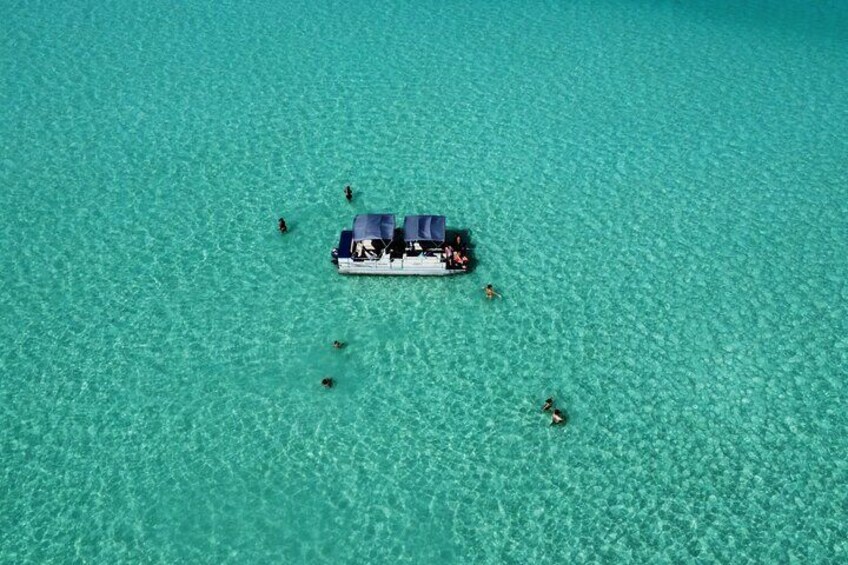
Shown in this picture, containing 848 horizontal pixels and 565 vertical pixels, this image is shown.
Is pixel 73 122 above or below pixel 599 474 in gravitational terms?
above

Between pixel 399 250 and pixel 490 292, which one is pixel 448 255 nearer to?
pixel 399 250

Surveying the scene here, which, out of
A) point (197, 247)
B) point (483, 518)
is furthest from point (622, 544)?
point (197, 247)

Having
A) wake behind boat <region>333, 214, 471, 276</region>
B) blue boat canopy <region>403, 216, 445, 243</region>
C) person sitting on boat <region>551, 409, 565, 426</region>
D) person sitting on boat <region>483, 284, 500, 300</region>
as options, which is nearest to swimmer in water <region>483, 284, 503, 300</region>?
person sitting on boat <region>483, 284, 500, 300</region>

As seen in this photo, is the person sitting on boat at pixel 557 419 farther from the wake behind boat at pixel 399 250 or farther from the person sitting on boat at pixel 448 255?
the person sitting on boat at pixel 448 255

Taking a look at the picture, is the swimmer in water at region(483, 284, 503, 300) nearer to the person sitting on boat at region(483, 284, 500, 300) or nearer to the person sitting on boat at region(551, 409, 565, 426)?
the person sitting on boat at region(483, 284, 500, 300)

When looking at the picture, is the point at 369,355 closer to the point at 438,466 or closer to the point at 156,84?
the point at 438,466

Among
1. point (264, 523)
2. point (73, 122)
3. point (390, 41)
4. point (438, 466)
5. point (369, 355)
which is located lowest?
point (264, 523)

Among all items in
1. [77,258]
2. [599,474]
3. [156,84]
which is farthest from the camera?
[156,84]

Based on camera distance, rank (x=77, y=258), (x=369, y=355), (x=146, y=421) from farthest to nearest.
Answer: (x=77, y=258), (x=369, y=355), (x=146, y=421)
